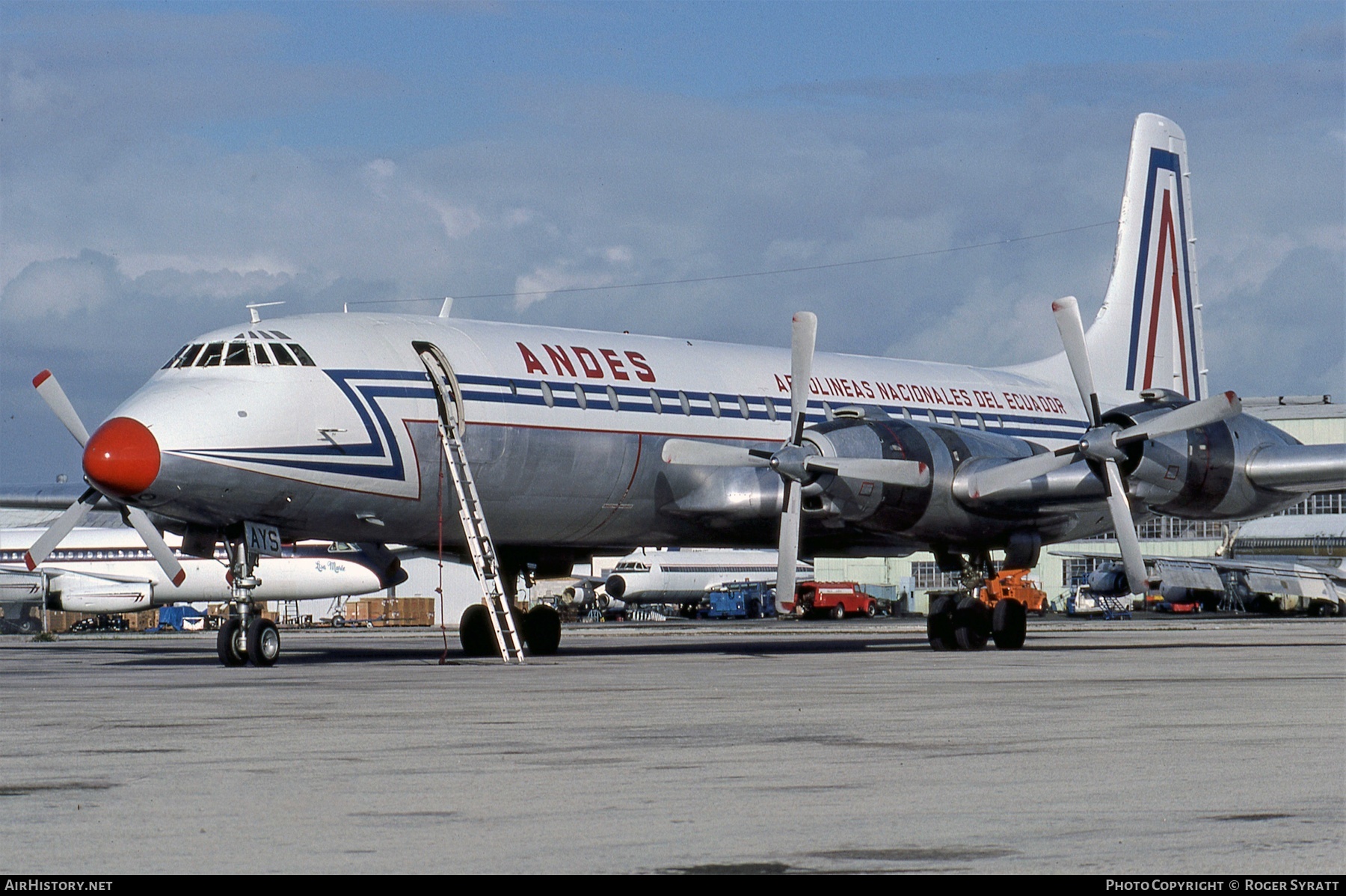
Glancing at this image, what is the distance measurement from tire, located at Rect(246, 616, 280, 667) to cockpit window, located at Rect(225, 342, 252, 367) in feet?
11.1

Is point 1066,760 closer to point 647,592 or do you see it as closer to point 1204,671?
point 1204,671

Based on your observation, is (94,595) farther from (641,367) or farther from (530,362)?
(530,362)

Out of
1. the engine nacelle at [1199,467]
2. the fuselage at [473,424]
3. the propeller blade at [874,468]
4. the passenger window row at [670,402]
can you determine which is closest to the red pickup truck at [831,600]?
the passenger window row at [670,402]

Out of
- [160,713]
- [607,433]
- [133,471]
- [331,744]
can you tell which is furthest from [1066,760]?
[607,433]

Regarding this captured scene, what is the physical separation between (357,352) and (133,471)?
3.70m

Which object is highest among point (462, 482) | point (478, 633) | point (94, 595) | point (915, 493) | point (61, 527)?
point (462, 482)

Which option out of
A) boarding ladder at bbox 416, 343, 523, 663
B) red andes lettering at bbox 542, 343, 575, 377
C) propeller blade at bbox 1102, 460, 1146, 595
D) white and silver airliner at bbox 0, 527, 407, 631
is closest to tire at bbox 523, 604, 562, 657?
boarding ladder at bbox 416, 343, 523, 663

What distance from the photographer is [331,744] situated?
430 inches

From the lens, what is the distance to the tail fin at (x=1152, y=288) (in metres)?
31.9

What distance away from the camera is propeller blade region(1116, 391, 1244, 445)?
2341cm

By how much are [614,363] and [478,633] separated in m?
5.07

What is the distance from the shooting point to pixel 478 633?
26.4 metres

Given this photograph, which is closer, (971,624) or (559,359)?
(559,359)

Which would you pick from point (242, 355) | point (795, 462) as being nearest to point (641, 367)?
point (795, 462)
